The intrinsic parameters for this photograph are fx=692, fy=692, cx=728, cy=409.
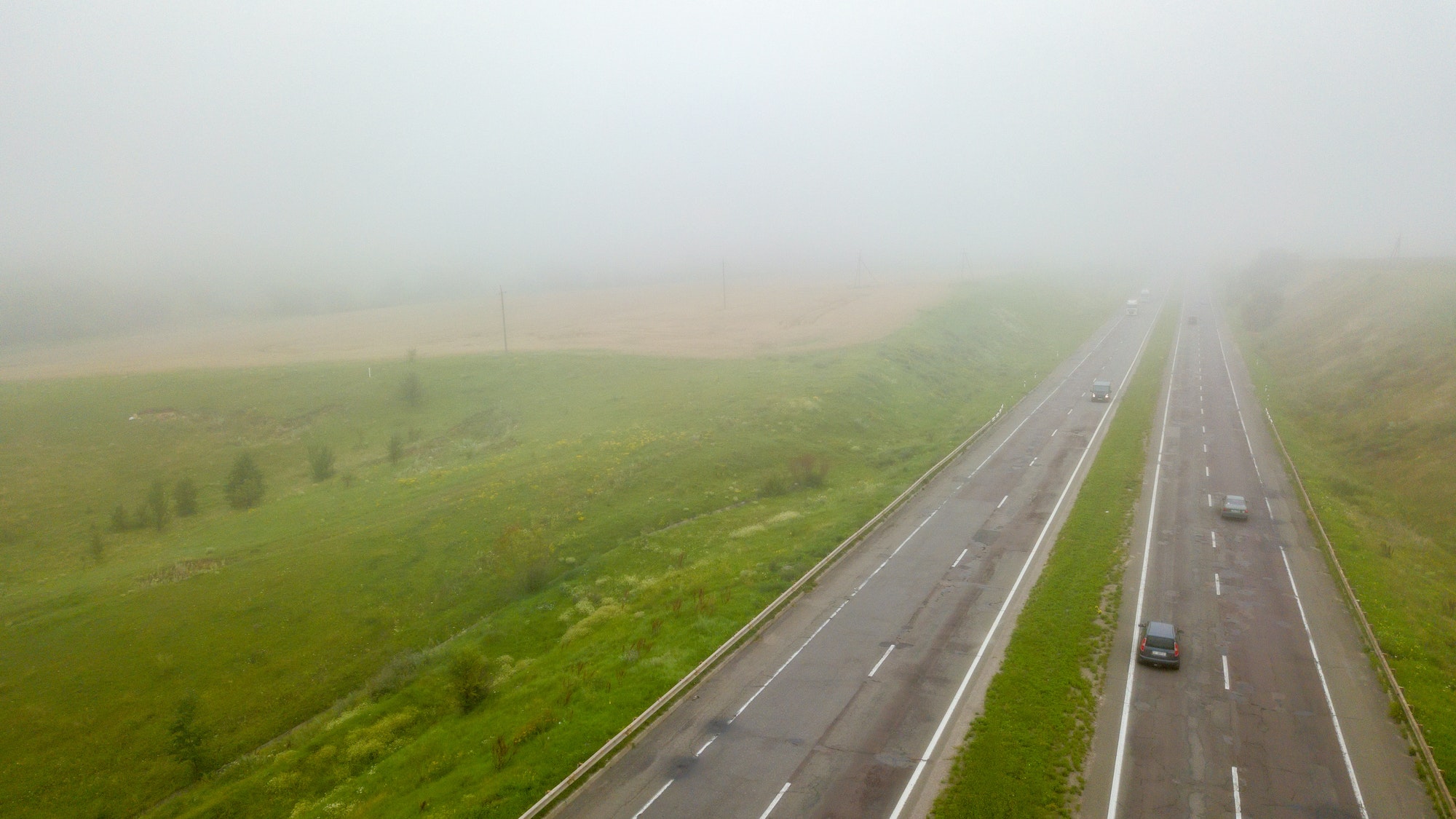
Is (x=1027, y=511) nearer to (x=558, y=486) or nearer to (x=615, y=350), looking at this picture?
(x=558, y=486)

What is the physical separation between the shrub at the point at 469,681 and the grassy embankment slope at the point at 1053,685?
62.5 feet

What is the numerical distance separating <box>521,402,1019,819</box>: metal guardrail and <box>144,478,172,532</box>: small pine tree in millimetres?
50405

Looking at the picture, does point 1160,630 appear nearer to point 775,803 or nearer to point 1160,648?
point 1160,648

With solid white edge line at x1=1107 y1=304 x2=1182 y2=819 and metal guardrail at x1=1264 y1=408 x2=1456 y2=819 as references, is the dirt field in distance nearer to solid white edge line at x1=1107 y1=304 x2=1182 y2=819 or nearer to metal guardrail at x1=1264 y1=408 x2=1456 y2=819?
solid white edge line at x1=1107 y1=304 x2=1182 y2=819

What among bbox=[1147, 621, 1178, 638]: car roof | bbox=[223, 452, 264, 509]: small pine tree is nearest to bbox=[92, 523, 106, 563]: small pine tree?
bbox=[223, 452, 264, 509]: small pine tree

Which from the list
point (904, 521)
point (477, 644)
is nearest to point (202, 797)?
point (477, 644)

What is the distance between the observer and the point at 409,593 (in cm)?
4078

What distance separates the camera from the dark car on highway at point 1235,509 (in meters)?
39.5

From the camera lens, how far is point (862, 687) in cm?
2559

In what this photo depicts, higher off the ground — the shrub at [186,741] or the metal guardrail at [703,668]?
the metal guardrail at [703,668]

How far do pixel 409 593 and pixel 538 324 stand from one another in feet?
317

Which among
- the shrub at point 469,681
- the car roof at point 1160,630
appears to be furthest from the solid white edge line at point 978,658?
the shrub at point 469,681

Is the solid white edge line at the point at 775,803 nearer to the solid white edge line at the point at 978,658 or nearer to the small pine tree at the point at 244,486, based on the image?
the solid white edge line at the point at 978,658

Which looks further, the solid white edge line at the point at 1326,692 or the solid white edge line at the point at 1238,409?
the solid white edge line at the point at 1238,409
